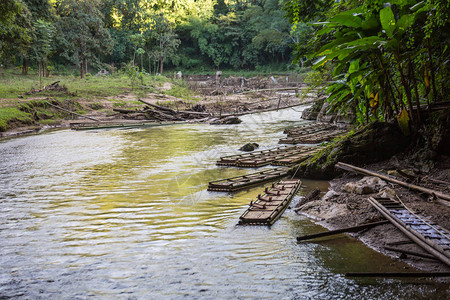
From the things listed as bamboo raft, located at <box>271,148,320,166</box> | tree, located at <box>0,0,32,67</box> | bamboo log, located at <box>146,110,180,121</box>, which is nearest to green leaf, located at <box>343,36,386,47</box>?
bamboo raft, located at <box>271,148,320,166</box>

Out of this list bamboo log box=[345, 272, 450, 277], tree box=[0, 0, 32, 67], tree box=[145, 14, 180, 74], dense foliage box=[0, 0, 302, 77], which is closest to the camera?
bamboo log box=[345, 272, 450, 277]

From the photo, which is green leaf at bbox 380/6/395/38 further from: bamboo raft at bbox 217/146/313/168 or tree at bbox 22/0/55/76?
tree at bbox 22/0/55/76

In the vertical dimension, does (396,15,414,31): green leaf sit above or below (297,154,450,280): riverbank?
above

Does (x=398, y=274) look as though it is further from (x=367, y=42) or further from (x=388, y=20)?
(x=388, y=20)

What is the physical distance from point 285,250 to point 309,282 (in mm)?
836

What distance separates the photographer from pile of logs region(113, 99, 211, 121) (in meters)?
24.0

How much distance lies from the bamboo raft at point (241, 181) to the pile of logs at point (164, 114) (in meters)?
15.9

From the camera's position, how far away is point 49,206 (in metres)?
7.46

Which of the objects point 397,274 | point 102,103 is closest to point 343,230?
point 397,274

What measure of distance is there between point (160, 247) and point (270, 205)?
2.05 metres

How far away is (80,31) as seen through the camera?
122 feet

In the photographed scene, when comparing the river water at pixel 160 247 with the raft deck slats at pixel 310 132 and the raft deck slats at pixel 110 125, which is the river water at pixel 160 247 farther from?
the raft deck slats at pixel 110 125

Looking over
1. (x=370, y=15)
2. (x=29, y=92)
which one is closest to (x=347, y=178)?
(x=370, y=15)

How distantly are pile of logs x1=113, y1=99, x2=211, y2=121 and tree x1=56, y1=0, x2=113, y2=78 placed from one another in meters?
15.6
